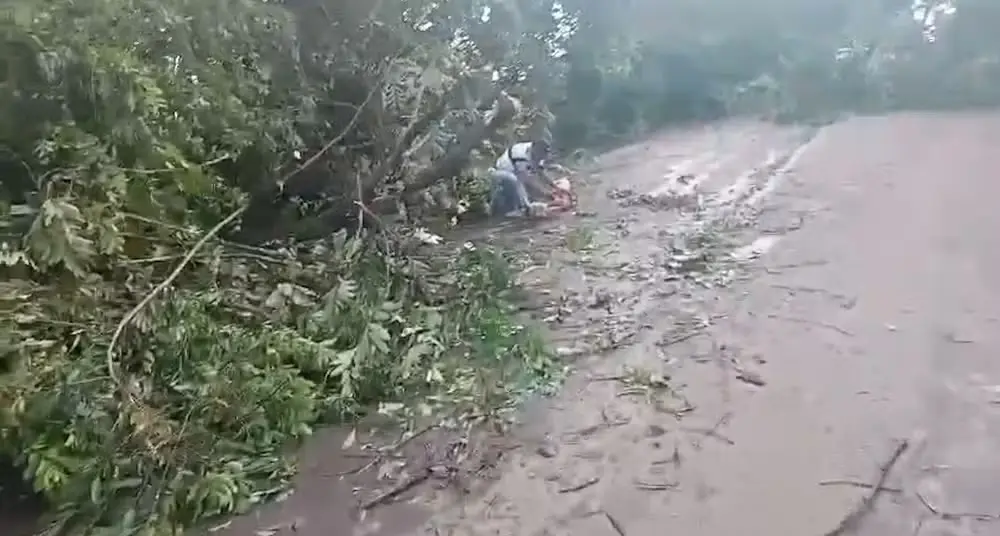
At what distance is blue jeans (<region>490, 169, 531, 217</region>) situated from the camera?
675 cm

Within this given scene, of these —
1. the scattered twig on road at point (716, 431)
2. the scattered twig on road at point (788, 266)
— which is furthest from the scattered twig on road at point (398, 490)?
the scattered twig on road at point (788, 266)

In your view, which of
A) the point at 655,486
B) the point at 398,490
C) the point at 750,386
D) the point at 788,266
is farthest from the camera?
the point at 788,266

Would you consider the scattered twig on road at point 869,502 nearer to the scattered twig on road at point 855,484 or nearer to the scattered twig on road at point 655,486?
the scattered twig on road at point 855,484

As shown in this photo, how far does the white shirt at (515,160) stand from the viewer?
22.4 feet

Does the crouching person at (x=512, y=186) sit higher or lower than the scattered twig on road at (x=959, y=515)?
higher

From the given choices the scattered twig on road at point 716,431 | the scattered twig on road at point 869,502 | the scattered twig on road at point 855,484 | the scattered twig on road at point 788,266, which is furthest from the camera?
the scattered twig on road at point 788,266

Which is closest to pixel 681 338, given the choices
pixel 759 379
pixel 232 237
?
pixel 759 379

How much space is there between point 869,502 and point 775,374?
3.06 ft

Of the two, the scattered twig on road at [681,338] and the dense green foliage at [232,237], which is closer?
the dense green foliage at [232,237]

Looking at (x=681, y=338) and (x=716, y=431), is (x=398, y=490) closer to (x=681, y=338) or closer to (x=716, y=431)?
(x=716, y=431)

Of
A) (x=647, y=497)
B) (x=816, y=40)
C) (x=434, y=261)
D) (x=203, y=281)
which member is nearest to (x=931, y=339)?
(x=647, y=497)

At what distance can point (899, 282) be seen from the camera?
4438 millimetres

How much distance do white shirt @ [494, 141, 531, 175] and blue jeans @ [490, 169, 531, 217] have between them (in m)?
0.07

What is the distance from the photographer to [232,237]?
4656 millimetres
